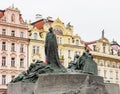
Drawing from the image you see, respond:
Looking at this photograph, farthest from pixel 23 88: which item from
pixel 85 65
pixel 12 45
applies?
pixel 12 45

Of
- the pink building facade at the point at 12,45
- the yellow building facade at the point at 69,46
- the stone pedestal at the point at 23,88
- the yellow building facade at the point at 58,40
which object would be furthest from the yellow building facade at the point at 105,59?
the stone pedestal at the point at 23,88

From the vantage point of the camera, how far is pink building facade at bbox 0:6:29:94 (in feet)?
155

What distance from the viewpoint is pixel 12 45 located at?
159 feet

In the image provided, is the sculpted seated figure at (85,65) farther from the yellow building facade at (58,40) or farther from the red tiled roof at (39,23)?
the red tiled roof at (39,23)

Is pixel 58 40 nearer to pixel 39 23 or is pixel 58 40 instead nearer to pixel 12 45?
pixel 39 23

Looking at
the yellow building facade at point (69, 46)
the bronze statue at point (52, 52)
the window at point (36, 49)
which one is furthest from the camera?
the yellow building facade at point (69, 46)

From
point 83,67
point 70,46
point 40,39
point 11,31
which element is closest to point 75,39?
point 70,46

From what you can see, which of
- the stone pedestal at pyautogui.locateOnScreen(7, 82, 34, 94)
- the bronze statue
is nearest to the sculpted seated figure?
the bronze statue

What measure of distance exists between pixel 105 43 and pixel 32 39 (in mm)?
14512

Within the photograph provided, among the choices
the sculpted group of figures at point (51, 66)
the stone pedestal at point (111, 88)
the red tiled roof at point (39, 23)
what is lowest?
the stone pedestal at point (111, 88)

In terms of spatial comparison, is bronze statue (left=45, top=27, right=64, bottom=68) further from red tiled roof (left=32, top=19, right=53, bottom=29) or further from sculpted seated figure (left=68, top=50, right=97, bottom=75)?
red tiled roof (left=32, top=19, right=53, bottom=29)

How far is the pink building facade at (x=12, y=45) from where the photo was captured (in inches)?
1858

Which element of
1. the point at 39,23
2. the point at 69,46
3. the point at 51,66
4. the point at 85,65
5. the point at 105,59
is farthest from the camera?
the point at 105,59

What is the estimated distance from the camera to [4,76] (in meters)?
47.2
